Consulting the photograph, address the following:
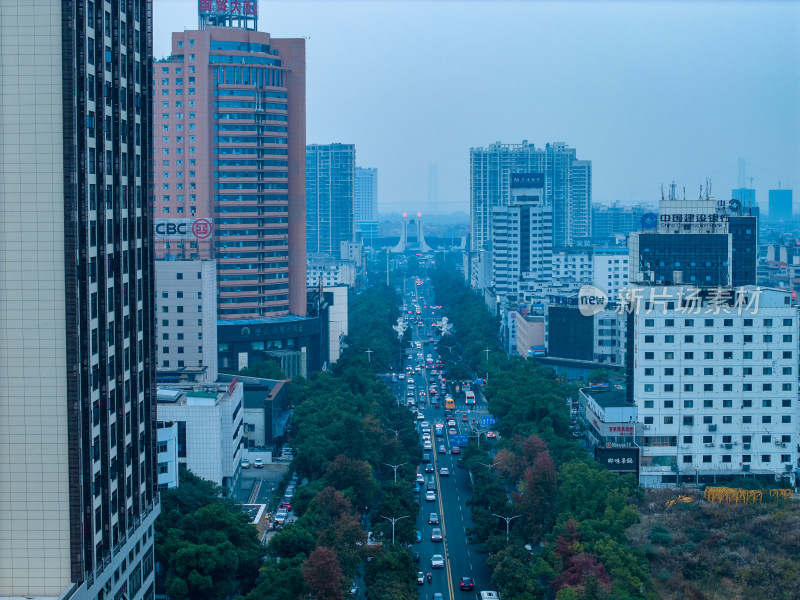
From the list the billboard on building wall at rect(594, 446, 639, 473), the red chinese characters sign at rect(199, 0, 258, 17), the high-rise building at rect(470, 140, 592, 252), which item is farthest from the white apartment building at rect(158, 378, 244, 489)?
the high-rise building at rect(470, 140, 592, 252)

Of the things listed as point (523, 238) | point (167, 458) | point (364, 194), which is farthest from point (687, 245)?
point (364, 194)

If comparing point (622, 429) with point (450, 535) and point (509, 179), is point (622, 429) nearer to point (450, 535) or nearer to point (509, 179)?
point (450, 535)

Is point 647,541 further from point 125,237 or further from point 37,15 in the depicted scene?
point 37,15

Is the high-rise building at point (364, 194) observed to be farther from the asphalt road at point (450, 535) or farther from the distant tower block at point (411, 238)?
the asphalt road at point (450, 535)

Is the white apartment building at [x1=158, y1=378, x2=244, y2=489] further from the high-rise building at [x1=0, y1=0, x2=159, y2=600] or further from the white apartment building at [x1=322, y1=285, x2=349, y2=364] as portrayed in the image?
the white apartment building at [x1=322, y1=285, x2=349, y2=364]

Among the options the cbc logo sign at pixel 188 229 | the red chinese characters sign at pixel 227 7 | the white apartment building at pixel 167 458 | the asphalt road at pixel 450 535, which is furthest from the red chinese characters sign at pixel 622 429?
the red chinese characters sign at pixel 227 7
